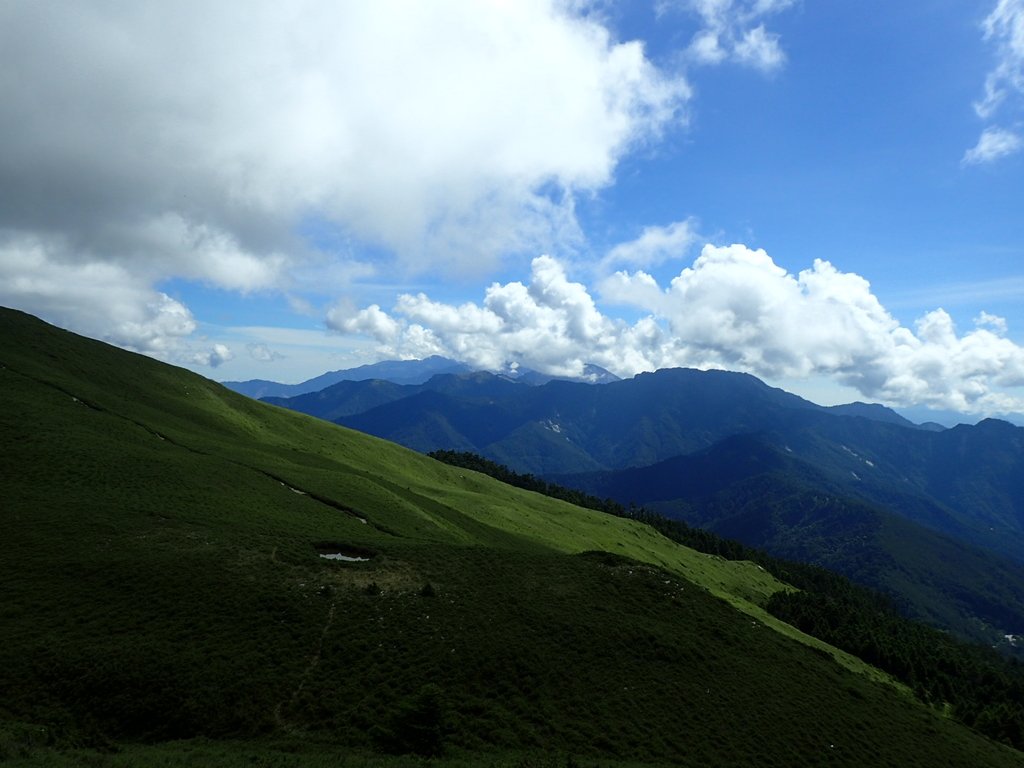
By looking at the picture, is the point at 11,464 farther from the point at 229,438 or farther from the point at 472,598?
the point at 472,598

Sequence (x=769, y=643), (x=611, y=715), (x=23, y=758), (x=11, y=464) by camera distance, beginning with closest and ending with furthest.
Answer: (x=23, y=758) < (x=611, y=715) < (x=769, y=643) < (x=11, y=464)

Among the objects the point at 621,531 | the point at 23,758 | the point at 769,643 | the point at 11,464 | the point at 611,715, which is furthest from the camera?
the point at 621,531

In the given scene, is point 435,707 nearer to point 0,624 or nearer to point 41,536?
point 0,624

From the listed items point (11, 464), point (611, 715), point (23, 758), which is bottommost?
point (23, 758)

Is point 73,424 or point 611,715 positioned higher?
point 73,424

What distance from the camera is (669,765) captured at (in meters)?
30.3

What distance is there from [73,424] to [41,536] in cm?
3436

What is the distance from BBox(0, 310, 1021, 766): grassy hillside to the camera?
2866 cm

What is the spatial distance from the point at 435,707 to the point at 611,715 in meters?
11.2

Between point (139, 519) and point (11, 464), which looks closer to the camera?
point (139, 519)

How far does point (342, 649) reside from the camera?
114 feet

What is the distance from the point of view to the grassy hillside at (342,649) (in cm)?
2866

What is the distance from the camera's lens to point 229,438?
96938mm

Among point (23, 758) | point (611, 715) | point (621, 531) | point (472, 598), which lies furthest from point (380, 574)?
point (621, 531)
